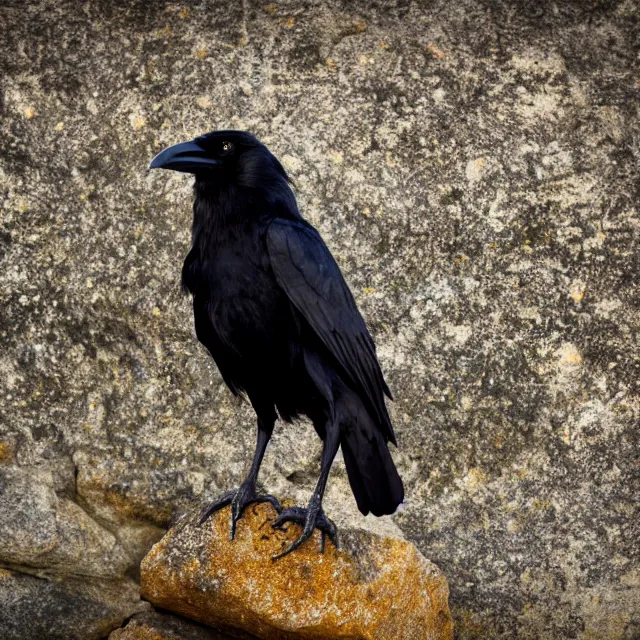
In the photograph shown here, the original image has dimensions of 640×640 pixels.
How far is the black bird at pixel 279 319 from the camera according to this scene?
11.9ft

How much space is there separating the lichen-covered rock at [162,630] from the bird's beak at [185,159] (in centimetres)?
185

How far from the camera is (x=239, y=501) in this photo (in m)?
3.77

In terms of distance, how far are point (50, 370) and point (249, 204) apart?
5.33 feet

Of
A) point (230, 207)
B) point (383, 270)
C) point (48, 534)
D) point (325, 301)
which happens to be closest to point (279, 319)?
point (325, 301)

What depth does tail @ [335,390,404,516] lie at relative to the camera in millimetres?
3643

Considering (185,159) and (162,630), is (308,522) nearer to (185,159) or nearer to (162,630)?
(162,630)

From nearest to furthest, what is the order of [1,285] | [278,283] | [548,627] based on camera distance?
1. [278,283]
2. [548,627]
3. [1,285]

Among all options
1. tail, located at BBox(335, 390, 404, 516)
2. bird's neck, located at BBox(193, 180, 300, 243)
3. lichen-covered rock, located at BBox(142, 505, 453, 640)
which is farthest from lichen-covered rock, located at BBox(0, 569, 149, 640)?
bird's neck, located at BBox(193, 180, 300, 243)

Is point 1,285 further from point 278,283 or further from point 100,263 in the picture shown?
point 278,283

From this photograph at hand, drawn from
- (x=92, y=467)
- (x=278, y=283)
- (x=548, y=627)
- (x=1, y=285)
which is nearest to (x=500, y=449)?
(x=548, y=627)

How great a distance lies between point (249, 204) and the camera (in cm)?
377

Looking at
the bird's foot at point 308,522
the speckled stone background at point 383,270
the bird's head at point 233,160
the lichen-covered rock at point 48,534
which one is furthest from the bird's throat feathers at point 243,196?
the lichen-covered rock at point 48,534

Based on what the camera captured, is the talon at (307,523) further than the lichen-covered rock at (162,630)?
No

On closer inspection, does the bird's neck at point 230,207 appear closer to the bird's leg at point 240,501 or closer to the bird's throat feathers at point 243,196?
the bird's throat feathers at point 243,196
